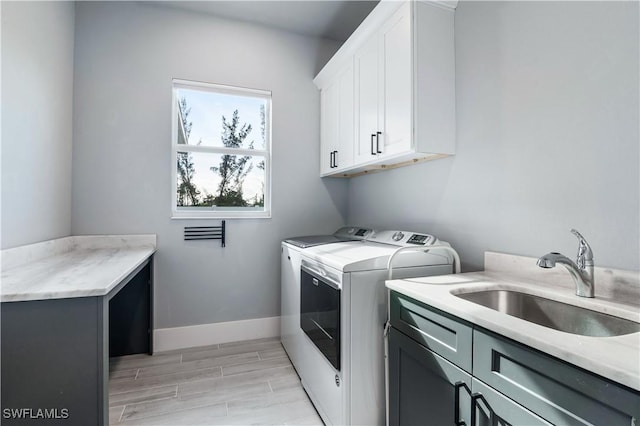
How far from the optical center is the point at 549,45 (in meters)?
1.45

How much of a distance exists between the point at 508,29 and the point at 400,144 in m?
0.78

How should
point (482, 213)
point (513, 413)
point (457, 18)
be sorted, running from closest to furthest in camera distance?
point (513, 413)
point (482, 213)
point (457, 18)

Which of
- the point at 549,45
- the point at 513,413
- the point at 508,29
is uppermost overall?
the point at 508,29

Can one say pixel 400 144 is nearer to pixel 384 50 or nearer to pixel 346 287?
pixel 384 50

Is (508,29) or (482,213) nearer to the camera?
(508,29)

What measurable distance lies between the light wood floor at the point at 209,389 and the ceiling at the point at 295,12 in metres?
2.97

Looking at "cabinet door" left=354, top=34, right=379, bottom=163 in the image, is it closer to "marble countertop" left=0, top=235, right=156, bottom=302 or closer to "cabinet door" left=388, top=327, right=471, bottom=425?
"cabinet door" left=388, top=327, right=471, bottom=425

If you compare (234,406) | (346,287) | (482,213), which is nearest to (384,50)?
(482,213)

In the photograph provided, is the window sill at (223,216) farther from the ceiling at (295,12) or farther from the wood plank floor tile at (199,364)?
the ceiling at (295,12)

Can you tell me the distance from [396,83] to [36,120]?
2.32m

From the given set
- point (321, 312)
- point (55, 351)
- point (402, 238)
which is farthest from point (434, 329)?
point (55, 351)

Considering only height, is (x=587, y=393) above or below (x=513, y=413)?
above

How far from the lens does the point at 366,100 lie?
2.29 metres

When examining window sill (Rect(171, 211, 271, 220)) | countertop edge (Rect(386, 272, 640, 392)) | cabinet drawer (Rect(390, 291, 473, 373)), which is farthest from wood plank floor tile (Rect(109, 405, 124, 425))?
countertop edge (Rect(386, 272, 640, 392))
